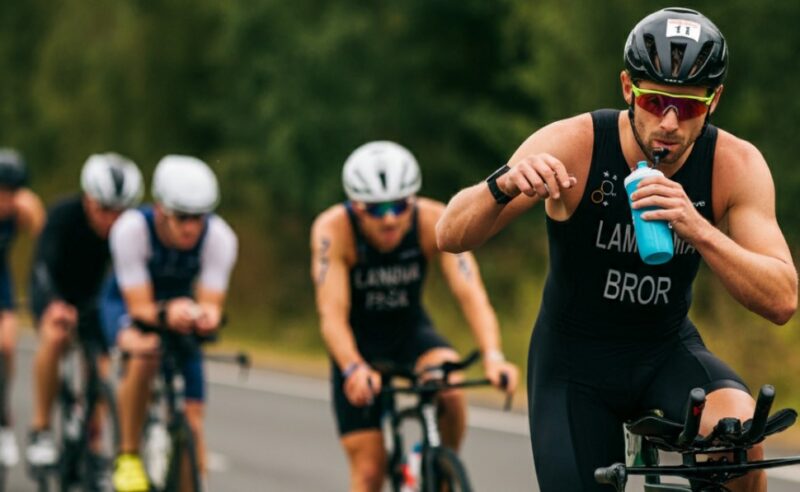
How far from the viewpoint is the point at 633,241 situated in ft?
15.0

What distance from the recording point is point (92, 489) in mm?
9391

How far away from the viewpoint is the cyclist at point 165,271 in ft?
27.0

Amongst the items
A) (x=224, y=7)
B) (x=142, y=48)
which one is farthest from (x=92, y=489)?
(x=142, y=48)

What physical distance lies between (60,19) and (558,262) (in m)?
32.5

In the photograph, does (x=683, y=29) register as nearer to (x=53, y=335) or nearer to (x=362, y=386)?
(x=362, y=386)

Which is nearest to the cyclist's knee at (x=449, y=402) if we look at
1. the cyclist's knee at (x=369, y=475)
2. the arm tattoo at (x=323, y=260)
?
the cyclist's knee at (x=369, y=475)

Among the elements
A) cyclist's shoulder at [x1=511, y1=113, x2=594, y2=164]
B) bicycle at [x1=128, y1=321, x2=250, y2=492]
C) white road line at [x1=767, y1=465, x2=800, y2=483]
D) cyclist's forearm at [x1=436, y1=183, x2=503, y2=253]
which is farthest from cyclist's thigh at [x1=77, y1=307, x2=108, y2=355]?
cyclist's shoulder at [x1=511, y1=113, x2=594, y2=164]

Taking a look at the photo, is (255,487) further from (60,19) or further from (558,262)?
(60,19)

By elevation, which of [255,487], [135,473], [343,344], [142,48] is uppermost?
[142,48]

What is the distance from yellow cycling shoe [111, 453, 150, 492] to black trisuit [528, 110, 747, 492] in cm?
388

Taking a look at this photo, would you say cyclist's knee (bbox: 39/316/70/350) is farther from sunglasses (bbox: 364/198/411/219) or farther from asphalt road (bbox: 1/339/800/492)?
sunglasses (bbox: 364/198/411/219)

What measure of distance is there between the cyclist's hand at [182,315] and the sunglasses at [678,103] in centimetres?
415

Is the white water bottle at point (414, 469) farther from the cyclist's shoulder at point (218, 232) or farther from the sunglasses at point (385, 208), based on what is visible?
the cyclist's shoulder at point (218, 232)

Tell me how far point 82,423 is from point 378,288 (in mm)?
2893
